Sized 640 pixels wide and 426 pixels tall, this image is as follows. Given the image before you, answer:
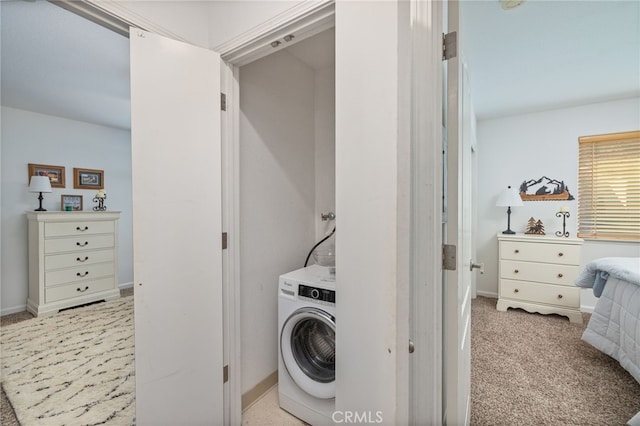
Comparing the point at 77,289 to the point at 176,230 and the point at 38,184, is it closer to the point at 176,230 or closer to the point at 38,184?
the point at 38,184

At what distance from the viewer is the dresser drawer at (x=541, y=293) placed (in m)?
2.93

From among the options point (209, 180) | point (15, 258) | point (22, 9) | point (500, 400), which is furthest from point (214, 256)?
point (15, 258)

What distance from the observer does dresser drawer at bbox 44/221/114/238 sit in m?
3.18

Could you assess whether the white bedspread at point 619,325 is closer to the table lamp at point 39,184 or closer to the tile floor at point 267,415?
the tile floor at point 267,415

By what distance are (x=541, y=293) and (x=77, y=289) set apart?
5.47m

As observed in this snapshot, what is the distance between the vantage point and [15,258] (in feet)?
10.6

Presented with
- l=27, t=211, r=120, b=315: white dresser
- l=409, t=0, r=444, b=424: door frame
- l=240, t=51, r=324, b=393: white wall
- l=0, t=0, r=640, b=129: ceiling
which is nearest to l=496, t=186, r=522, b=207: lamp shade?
l=0, t=0, r=640, b=129: ceiling

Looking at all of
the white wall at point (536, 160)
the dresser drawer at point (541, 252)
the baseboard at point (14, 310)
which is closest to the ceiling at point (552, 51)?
the white wall at point (536, 160)

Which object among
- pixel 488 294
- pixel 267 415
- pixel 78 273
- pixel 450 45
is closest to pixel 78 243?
pixel 78 273

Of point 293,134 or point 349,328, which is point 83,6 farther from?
point 349,328

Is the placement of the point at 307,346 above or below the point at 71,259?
below

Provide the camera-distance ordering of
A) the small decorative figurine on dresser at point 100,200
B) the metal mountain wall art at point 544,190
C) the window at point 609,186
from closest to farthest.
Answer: the window at point 609,186 < the metal mountain wall art at point 544,190 < the small decorative figurine on dresser at point 100,200

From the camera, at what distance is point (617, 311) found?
2.04m

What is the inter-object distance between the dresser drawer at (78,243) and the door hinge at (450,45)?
4.27 metres
